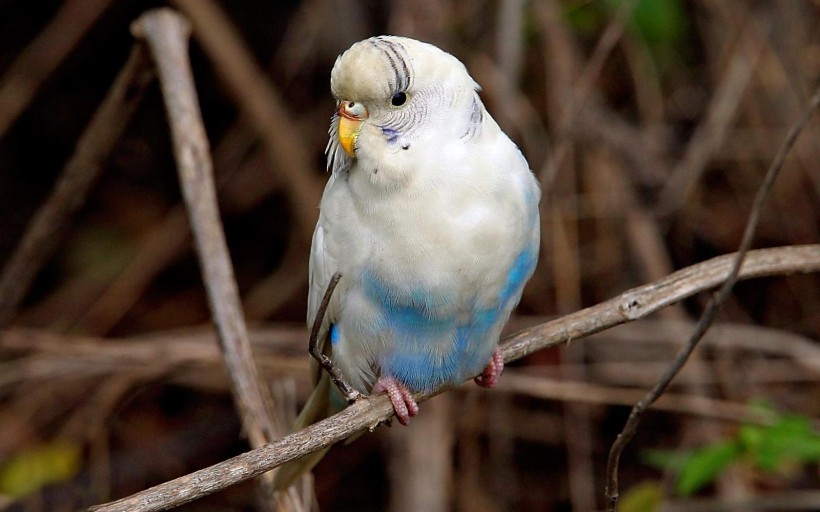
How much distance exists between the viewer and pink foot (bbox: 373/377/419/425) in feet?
7.22

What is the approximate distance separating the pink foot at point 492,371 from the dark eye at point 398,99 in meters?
0.65

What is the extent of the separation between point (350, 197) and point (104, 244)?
3095mm

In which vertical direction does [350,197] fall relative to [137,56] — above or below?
below

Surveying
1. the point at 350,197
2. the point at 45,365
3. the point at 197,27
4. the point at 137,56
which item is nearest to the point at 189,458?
the point at 45,365

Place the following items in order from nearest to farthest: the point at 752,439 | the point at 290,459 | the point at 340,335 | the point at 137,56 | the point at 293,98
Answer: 1. the point at 290,459
2. the point at 340,335
3. the point at 752,439
4. the point at 137,56
5. the point at 293,98

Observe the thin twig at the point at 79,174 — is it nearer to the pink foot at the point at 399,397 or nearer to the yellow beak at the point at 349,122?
the yellow beak at the point at 349,122

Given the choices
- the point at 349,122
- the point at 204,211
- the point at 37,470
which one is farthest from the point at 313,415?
the point at 37,470

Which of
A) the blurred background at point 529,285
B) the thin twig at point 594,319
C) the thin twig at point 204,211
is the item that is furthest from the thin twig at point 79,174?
the thin twig at point 594,319

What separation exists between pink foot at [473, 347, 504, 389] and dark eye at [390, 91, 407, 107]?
2.13ft

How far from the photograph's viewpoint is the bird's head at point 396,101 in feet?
6.50

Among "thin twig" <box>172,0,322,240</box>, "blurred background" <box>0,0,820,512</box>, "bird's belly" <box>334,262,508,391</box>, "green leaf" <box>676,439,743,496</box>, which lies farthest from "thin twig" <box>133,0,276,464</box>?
"thin twig" <box>172,0,322,240</box>

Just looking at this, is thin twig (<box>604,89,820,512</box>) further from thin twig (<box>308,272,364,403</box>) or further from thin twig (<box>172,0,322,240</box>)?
thin twig (<box>172,0,322,240</box>)

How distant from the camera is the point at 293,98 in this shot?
4754 mm

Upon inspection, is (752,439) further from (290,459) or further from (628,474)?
(628,474)
